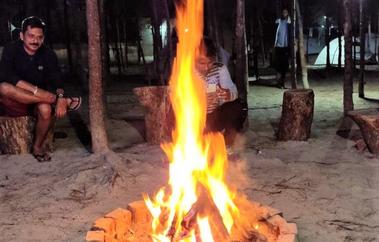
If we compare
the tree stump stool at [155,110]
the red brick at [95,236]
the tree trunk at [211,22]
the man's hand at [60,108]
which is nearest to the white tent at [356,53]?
the tree trunk at [211,22]

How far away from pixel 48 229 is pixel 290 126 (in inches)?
142

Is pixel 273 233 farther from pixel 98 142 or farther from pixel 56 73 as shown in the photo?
pixel 56 73

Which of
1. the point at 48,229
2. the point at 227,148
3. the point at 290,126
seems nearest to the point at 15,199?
the point at 48,229

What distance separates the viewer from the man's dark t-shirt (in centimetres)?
584

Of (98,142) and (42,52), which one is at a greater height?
(42,52)

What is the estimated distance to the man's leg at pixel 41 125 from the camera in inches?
229

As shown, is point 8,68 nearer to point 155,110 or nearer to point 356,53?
point 155,110

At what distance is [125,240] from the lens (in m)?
3.48

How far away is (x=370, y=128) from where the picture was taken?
227 inches

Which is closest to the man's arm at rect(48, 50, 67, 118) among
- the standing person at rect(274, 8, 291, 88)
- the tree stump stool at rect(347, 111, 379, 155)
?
the tree stump stool at rect(347, 111, 379, 155)

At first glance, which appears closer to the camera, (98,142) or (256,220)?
(256,220)

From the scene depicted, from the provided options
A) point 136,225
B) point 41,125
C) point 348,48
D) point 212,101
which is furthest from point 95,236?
point 348,48

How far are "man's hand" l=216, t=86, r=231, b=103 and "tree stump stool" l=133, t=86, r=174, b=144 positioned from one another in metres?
0.88

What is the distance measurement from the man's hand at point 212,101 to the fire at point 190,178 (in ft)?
0.65
